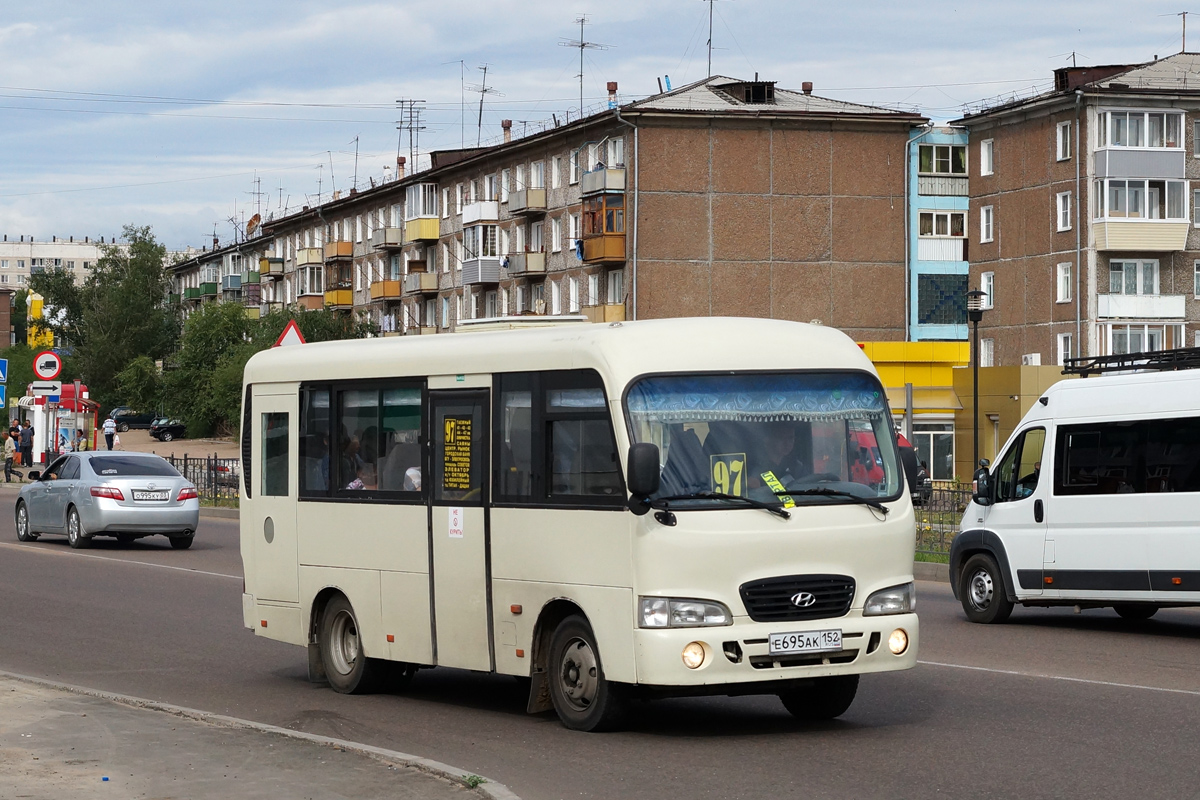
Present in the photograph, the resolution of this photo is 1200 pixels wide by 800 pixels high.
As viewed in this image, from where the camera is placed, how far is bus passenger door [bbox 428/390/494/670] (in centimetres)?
1050

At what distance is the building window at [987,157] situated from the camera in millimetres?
70125

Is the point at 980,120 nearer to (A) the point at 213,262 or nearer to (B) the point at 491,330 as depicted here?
(B) the point at 491,330

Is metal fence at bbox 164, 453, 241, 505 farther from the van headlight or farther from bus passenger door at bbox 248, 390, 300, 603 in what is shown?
the van headlight

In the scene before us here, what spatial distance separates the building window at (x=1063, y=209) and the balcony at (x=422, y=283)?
3442 centimetres

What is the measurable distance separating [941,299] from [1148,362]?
54413 mm

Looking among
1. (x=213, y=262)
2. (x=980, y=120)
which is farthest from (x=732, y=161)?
(x=213, y=262)

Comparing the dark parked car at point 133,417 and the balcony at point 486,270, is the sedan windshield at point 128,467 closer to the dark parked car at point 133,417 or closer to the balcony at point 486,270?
the balcony at point 486,270

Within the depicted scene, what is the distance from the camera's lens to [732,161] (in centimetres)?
6719

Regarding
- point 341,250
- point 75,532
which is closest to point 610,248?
point 341,250

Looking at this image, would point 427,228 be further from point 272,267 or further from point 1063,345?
point 1063,345

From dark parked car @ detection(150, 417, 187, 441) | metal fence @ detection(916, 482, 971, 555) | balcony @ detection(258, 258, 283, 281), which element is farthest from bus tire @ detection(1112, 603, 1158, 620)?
balcony @ detection(258, 258, 283, 281)

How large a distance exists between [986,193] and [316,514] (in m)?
62.0

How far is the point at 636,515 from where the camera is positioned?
30.4ft

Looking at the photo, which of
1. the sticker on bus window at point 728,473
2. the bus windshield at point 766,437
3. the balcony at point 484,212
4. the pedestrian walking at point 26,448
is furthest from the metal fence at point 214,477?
the balcony at point 484,212
